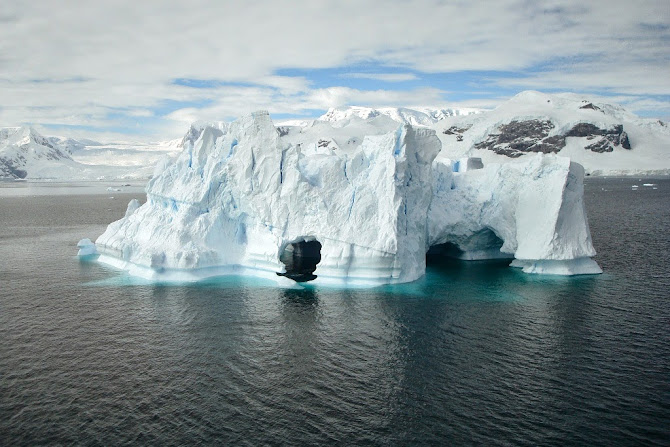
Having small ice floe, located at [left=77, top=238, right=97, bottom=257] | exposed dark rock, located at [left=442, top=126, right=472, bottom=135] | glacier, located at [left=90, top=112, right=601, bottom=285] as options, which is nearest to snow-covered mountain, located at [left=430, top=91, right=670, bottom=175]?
exposed dark rock, located at [left=442, top=126, right=472, bottom=135]

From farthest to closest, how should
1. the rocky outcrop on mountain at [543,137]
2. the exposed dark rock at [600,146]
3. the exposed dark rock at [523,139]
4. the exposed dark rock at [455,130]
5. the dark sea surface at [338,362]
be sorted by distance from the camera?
the exposed dark rock at [455,130] → the exposed dark rock at [600,146] → the rocky outcrop on mountain at [543,137] → the exposed dark rock at [523,139] → the dark sea surface at [338,362]

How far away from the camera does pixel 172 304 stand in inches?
1139

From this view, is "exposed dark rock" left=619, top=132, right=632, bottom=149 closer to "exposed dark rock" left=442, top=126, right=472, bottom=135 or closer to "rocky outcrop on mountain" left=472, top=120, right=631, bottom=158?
"rocky outcrop on mountain" left=472, top=120, right=631, bottom=158

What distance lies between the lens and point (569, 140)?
168875 mm

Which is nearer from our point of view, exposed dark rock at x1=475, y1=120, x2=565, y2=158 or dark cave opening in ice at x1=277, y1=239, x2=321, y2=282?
dark cave opening in ice at x1=277, y1=239, x2=321, y2=282

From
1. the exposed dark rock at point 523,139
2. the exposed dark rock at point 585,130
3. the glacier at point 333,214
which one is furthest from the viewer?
the exposed dark rock at point 585,130

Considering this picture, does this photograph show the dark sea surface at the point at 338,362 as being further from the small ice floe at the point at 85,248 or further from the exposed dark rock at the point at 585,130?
the exposed dark rock at the point at 585,130

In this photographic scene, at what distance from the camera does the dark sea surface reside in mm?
16250

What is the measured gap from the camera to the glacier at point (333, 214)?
3353 cm

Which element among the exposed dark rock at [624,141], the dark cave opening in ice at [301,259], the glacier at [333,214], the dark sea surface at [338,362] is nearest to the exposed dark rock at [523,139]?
the exposed dark rock at [624,141]

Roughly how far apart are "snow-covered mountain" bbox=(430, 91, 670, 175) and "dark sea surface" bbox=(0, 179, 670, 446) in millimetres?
136174

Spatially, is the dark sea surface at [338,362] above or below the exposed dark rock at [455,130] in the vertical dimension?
below

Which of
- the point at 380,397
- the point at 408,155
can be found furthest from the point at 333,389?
the point at 408,155

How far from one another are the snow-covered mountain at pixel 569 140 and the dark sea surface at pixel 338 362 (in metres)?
136
